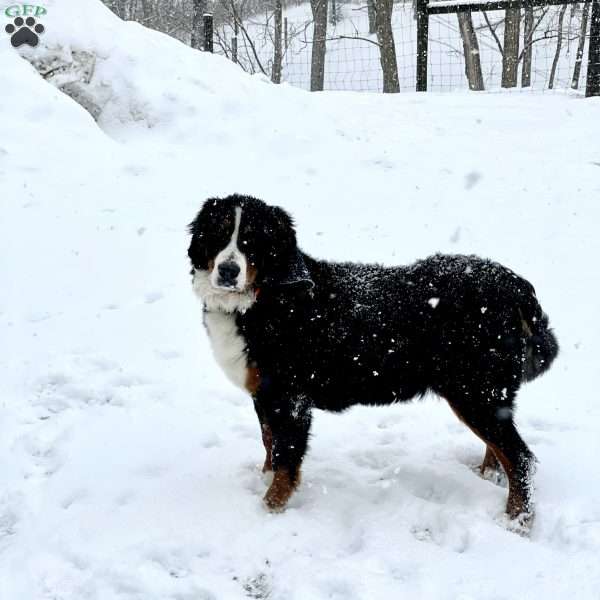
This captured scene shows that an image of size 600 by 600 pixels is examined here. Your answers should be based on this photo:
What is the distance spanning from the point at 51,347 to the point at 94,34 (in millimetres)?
6040

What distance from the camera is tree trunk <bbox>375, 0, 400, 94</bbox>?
13.7m

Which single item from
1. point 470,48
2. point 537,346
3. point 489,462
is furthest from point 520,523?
point 470,48

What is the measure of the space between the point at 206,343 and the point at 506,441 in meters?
2.75

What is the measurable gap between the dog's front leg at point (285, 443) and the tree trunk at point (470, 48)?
54.0 ft

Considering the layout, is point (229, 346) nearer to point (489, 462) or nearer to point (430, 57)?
point (489, 462)

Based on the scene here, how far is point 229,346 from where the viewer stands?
3650 mm

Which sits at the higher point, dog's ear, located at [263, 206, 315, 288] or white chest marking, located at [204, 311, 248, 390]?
dog's ear, located at [263, 206, 315, 288]

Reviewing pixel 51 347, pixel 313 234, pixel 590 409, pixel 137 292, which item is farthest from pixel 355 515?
pixel 313 234

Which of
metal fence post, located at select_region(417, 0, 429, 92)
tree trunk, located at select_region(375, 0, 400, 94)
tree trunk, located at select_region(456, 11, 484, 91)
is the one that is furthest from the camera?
tree trunk, located at select_region(456, 11, 484, 91)

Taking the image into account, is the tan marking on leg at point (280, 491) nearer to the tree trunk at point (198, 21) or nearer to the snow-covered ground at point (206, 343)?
the snow-covered ground at point (206, 343)

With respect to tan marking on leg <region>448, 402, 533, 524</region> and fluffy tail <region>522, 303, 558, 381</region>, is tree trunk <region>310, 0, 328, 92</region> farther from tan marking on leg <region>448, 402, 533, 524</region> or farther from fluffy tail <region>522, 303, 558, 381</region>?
tan marking on leg <region>448, 402, 533, 524</region>

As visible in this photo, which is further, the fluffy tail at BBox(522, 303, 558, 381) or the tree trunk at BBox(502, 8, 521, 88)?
the tree trunk at BBox(502, 8, 521, 88)

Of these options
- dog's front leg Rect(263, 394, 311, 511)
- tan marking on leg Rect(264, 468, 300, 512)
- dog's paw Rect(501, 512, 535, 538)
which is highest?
dog's front leg Rect(263, 394, 311, 511)

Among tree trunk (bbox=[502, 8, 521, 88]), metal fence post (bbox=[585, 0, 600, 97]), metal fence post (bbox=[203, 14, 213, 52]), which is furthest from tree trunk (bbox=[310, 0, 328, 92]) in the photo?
metal fence post (bbox=[585, 0, 600, 97])
